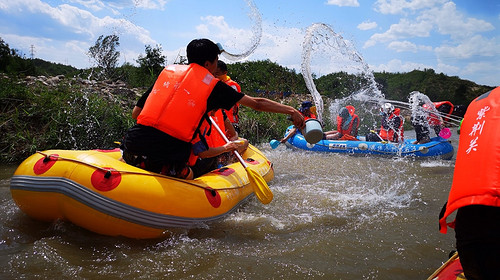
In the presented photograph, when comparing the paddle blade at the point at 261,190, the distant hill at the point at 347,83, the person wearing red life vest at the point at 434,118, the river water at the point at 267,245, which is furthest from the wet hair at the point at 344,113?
the paddle blade at the point at 261,190

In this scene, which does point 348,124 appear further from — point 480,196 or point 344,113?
point 480,196

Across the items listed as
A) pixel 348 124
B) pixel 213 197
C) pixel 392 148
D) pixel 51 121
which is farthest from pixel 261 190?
pixel 348 124

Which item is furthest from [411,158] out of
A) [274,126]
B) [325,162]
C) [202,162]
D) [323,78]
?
[323,78]

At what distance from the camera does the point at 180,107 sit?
127 inches

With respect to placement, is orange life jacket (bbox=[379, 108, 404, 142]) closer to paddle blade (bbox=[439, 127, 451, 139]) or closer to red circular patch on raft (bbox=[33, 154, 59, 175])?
paddle blade (bbox=[439, 127, 451, 139])

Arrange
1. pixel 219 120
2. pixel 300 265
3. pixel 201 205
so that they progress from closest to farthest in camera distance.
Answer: pixel 300 265, pixel 201 205, pixel 219 120

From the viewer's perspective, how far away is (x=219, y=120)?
5.03 metres

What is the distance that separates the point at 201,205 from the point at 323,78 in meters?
19.2

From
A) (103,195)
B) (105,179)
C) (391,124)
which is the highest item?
(391,124)

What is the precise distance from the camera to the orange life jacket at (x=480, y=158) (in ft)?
4.73

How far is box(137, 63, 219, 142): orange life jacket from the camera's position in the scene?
3230 millimetres

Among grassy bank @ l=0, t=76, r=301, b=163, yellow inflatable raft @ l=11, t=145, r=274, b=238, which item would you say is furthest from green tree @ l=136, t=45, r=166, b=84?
yellow inflatable raft @ l=11, t=145, r=274, b=238

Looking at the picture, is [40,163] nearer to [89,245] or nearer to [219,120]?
[89,245]

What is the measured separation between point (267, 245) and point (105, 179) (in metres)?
1.48
